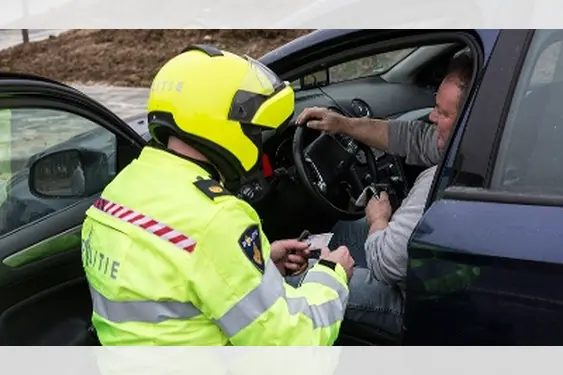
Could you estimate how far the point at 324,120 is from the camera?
3092 mm

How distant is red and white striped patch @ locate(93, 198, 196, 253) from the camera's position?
165 centimetres

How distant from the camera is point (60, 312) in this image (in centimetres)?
253

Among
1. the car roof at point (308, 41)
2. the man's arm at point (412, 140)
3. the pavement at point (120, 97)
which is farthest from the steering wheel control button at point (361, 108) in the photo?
the pavement at point (120, 97)

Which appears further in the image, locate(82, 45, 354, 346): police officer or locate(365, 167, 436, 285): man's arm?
locate(365, 167, 436, 285): man's arm

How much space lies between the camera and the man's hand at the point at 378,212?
2.61 metres

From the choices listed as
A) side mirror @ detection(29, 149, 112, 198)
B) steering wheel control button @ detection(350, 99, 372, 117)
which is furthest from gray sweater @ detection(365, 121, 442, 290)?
side mirror @ detection(29, 149, 112, 198)

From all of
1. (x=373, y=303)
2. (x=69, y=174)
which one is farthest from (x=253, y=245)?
(x=69, y=174)

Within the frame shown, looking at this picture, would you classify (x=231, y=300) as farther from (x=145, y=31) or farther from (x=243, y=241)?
(x=145, y=31)

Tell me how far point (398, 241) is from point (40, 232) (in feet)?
3.71

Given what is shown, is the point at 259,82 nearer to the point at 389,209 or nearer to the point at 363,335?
the point at 389,209

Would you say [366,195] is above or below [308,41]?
below

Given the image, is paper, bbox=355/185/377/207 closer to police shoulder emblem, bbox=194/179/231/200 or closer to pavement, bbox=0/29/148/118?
police shoulder emblem, bbox=194/179/231/200

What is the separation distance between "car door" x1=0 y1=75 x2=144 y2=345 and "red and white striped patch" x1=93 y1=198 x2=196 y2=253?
73 centimetres

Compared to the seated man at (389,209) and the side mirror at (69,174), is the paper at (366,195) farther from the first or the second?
the side mirror at (69,174)
